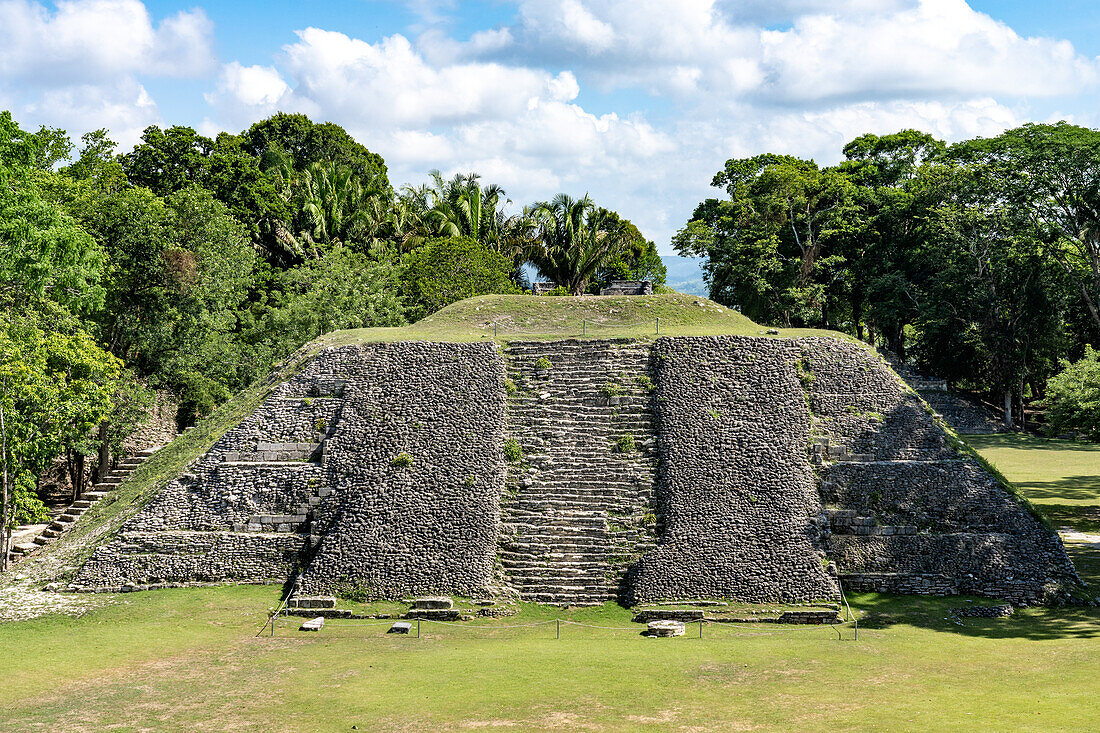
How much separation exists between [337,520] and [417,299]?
879 inches

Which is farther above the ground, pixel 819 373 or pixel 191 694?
pixel 819 373

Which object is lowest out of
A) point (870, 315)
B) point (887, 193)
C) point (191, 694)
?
point (191, 694)

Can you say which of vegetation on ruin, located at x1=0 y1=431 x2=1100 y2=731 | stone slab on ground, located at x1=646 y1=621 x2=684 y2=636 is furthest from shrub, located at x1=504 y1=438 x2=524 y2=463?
stone slab on ground, located at x1=646 y1=621 x2=684 y2=636

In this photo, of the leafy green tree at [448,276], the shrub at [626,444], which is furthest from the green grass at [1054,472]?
the leafy green tree at [448,276]

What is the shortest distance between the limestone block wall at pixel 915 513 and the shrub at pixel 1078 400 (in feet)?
20.8

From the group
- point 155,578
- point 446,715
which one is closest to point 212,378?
point 155,578

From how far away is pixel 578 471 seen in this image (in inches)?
847

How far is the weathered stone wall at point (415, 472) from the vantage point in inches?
764

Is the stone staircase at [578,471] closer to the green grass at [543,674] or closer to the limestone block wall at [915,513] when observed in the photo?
the green grass at [543,674]

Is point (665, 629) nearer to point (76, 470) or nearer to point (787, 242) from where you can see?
point (76, 470)

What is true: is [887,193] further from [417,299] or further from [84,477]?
[84,477]

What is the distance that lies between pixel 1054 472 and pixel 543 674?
2633cm

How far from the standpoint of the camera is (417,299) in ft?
137

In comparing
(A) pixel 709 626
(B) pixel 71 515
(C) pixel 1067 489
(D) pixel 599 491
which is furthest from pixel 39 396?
(C) pixel 1067 489
